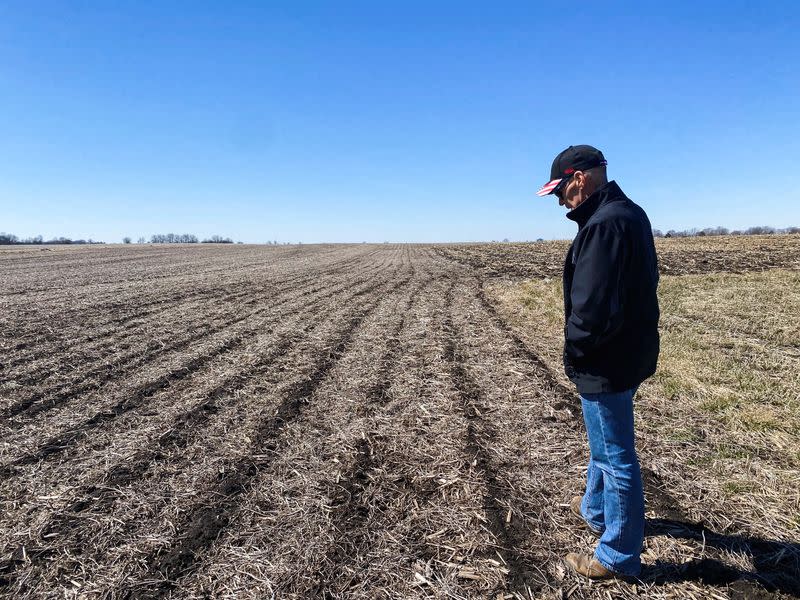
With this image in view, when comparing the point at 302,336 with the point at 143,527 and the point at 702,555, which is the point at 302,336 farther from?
the point at 702,555

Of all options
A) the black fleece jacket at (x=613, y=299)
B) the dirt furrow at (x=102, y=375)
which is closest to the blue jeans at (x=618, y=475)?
the black fleece jacket at (x=613, y=299)

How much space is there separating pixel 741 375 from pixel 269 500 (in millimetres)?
6467

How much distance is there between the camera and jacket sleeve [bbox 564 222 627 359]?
2484 mm

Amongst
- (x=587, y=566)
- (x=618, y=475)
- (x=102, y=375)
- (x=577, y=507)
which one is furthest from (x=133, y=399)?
(x=618, y=475)

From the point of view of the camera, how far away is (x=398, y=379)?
22.8ft

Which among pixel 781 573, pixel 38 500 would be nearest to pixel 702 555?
pixel 781 573

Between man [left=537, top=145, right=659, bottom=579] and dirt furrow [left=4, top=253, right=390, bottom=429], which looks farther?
dirt furrow [left=4, top=253, right=390, bottom=429]

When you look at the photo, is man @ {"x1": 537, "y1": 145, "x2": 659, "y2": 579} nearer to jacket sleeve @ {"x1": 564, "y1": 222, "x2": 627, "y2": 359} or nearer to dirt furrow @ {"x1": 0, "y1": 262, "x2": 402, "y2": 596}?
jacket sleeve @ {"x1": 564, "y1": 222, "x2": 627, "y2": 359}

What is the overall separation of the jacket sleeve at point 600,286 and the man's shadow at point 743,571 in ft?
5.59

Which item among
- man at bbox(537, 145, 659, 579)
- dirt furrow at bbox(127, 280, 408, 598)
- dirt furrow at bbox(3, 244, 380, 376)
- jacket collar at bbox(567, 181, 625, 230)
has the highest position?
jacket collar at bbox(567, 181, 625, 230)

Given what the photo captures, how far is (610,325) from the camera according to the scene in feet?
8.25

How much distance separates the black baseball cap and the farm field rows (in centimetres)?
258

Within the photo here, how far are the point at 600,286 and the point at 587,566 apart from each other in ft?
6.13

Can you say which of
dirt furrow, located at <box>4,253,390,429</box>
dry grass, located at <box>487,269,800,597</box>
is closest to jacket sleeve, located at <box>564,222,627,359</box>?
dry grass, located at <box>487,269,800,597</box>
